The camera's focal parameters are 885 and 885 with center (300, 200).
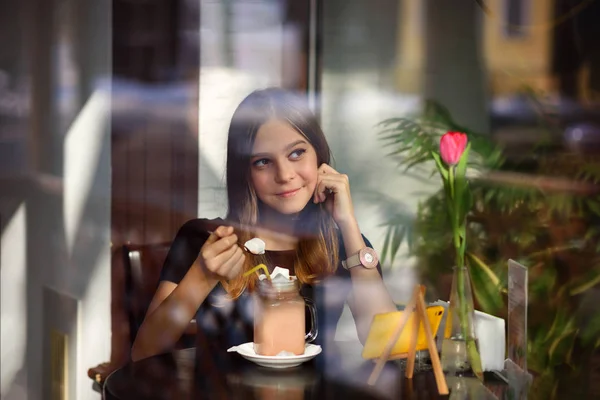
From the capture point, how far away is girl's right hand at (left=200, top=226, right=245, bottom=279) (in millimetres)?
1819

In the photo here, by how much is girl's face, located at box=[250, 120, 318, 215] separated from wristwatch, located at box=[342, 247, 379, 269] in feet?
0.57

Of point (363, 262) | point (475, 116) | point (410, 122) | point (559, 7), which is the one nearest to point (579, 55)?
point (559, 7)

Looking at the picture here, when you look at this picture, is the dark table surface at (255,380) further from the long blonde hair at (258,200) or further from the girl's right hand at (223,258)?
the long blonde hair at (258,200)

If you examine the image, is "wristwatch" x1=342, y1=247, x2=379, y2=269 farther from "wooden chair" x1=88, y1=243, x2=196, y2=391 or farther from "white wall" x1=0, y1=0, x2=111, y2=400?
"white wall" x1=0, y1=0, x2=111, y2=400

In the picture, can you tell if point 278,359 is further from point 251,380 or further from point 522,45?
point 522,45

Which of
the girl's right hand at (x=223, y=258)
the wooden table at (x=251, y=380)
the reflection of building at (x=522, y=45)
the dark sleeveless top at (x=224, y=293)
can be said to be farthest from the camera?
the reflection of building at (x=522, y=45)

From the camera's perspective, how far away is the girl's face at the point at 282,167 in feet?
6.59

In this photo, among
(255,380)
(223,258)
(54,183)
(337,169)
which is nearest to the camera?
(255,380)

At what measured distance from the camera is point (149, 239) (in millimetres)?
2037

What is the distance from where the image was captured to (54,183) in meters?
1.95

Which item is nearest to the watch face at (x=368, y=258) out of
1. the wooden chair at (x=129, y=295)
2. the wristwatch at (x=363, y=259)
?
the wristwatch at (x=363, y=259)

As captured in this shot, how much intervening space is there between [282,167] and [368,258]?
301mm

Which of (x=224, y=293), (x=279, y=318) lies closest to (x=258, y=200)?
(x=224, y=293)

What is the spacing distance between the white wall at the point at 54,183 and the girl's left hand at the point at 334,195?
482mm
